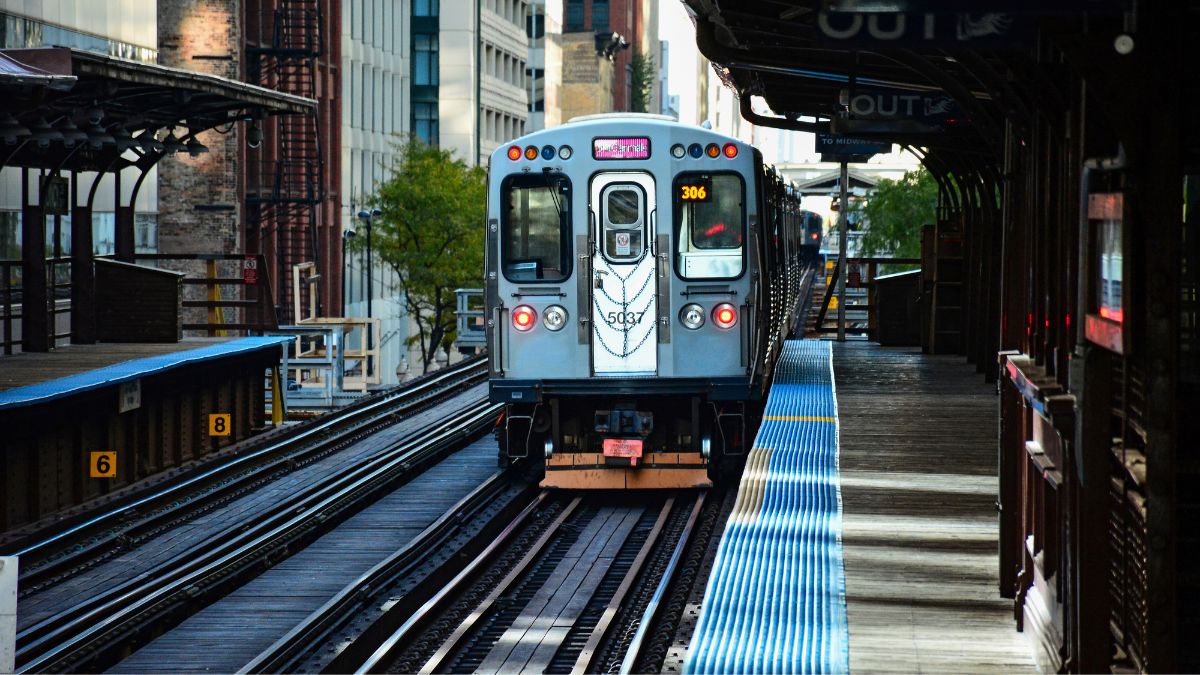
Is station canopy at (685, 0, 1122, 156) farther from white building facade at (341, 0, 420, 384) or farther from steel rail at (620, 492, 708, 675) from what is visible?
white building facade at (341, 0, 420, 384)

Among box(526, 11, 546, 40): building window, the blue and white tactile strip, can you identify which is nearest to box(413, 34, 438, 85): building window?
box(526, 11, 546, 40): building window

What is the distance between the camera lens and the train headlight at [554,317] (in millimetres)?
18406

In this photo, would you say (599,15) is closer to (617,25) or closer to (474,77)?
(617,25)

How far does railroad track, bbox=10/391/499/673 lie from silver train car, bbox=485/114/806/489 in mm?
2318

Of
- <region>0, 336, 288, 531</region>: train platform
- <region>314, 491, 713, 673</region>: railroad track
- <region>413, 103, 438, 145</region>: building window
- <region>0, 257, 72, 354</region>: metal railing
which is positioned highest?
<region>413, 103, 438, 145</region>: building window

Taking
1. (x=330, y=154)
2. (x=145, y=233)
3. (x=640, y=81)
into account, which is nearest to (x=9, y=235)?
(x=145, y=233)

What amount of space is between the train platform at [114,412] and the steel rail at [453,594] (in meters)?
4.91

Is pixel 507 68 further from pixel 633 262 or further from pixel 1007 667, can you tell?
pixel 1007 667

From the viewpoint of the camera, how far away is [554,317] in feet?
A: 60.4

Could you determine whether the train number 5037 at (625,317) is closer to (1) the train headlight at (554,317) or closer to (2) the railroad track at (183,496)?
(1) the train headlight at (554,317)

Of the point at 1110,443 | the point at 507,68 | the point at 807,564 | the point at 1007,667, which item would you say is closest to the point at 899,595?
the point at 807,564

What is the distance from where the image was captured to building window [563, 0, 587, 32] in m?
124

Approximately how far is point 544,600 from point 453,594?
73cm

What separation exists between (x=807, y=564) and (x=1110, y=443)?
12.9 ft
